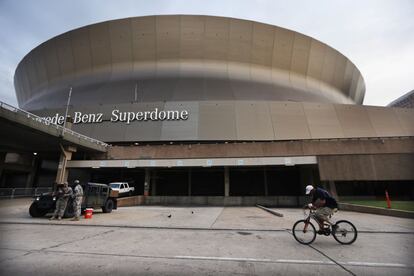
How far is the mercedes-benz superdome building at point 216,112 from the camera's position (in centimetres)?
2309

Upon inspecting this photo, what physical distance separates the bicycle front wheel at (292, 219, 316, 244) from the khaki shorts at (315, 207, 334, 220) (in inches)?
14.7

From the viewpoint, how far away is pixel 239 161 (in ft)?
74.2

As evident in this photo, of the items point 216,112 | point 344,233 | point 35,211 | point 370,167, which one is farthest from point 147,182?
point 370,167

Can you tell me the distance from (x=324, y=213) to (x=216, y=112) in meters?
25.1

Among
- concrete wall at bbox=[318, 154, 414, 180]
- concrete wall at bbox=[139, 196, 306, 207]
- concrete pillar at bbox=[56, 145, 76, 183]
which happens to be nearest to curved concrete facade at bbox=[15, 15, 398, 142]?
concrete pillar at bbox=[56, 145, 76, 183]

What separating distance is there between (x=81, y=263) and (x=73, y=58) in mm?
46238

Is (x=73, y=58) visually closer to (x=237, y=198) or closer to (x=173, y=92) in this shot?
(x=173, y=92)

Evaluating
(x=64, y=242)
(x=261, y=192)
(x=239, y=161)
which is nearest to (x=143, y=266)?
(x=64, y=242)

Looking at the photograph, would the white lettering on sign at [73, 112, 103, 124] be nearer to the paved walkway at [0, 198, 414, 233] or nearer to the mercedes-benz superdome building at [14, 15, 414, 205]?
the mercedes-benz superdome building at [14, 15, 414, 205]

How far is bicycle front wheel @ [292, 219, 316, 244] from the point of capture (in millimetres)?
6223

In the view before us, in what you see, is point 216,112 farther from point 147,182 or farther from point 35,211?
point 35,211

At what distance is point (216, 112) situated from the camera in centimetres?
3067

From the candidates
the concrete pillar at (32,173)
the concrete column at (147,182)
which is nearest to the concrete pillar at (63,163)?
the concrete column at (147,182)

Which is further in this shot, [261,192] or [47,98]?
[47,98]
